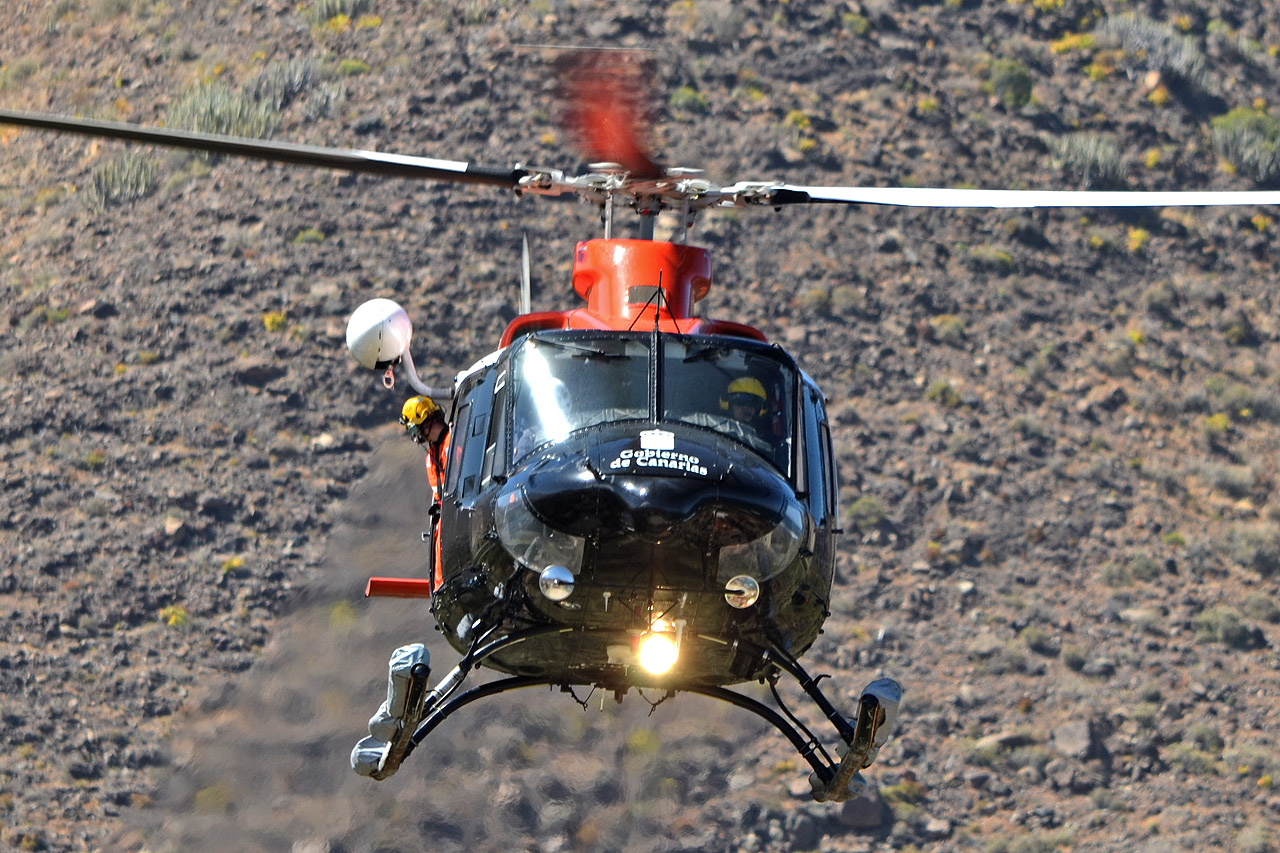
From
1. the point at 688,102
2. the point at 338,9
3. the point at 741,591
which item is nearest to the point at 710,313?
the point at 688,102

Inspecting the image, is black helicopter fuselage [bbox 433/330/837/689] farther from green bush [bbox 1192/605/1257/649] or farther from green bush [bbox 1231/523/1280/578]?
green bush [bbox 1231/523/1280/578]

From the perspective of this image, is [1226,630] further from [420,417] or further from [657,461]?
[657,461]

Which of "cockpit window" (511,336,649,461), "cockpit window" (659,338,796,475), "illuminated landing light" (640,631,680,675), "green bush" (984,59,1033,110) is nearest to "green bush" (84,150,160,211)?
"green bush" (984,59,1033,110)

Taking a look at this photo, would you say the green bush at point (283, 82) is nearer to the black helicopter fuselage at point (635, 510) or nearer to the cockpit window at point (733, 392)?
the black helicopter fuselage at point (635, 510)

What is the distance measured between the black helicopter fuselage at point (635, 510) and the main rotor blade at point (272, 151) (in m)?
1.36

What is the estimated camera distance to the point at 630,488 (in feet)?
41.4

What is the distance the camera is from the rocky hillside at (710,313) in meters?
31.3

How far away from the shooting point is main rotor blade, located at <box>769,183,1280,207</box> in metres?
14.6

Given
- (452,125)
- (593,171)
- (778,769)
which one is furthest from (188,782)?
(593,171)

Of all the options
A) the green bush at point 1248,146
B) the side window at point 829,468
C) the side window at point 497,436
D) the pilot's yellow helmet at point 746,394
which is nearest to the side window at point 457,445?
the side window at point 497,436

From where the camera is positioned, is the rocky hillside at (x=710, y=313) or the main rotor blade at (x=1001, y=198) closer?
the main rotor blade at (x=1001, y=198)

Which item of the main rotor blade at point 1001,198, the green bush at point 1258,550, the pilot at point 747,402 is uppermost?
the main rotor blade at point 1001,198

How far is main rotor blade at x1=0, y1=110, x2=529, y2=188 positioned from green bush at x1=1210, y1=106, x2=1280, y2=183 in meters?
32.2

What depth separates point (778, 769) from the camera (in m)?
31.4
